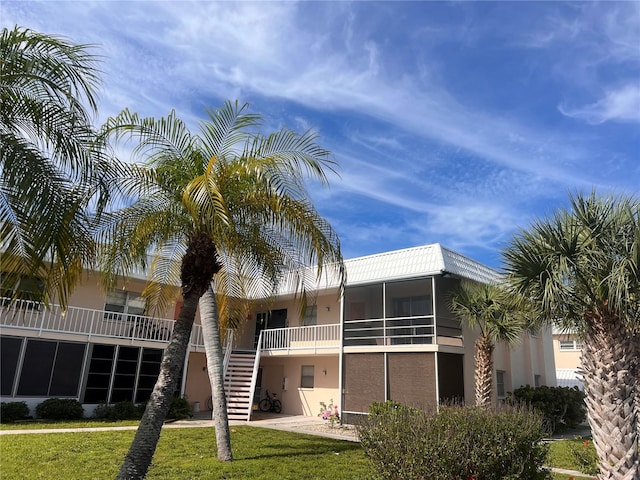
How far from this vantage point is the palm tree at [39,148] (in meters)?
5.80

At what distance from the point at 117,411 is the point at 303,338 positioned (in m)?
7.88

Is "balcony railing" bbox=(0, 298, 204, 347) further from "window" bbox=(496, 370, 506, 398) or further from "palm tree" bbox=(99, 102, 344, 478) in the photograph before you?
"window" bbox=(496, 370, 506, 398)

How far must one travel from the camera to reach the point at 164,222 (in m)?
8.85

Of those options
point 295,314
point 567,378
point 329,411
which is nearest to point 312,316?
point 295,314

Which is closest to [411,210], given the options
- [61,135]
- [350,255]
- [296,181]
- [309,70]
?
[350,255]

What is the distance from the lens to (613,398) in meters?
7.25

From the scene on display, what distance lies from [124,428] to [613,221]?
1417 cm

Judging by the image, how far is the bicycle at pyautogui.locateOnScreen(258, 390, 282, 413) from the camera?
71.3ft

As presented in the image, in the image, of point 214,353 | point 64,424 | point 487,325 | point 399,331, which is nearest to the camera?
point 214,353

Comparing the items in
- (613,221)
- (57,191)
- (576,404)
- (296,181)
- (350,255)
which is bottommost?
(576,404)

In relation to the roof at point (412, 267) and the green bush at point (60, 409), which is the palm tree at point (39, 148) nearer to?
the roof at point (412, 267)

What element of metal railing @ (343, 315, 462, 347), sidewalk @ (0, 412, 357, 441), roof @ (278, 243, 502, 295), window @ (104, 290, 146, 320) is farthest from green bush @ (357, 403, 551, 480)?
window @ (104, 290, 146, 320)

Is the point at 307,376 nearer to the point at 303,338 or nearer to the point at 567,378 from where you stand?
the point at 303,338

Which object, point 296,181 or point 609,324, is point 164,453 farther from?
point 609,324
